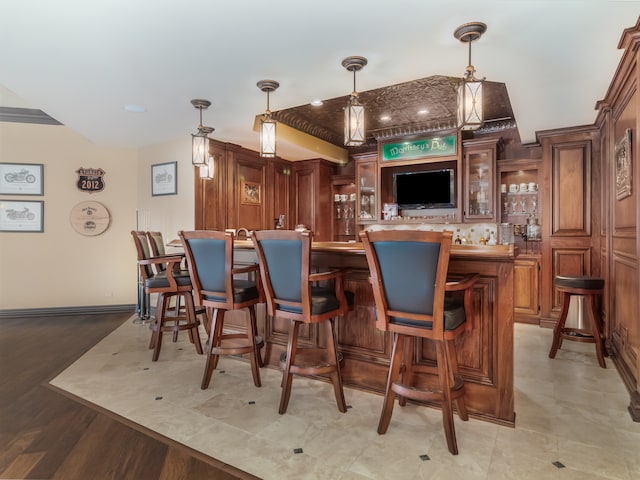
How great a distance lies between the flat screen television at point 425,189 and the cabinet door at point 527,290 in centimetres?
122

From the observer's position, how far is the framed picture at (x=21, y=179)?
4.85 metres

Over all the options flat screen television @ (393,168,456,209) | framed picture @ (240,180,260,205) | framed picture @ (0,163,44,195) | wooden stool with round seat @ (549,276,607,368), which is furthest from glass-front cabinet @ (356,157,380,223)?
framed picture @ (0,163,44,195)

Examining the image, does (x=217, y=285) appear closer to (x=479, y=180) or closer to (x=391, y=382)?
(x=391, y=382)

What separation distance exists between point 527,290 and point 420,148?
2364 millimetres

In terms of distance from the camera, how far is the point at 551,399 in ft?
8.18

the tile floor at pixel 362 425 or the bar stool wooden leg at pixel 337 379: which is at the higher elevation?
the bar stool wooden leg at pixel 337 379

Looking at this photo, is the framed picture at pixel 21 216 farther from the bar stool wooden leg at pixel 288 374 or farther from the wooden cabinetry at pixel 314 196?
the bar stool wooden leg at pixel 288 374

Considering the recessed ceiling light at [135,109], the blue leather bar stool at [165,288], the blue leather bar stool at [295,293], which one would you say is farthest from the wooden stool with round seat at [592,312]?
Result: the recessed ceiling light at [135,109]

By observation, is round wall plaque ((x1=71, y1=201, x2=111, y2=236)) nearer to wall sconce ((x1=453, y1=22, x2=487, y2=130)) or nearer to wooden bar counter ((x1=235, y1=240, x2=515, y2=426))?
wooden bar counter ((x1=235, y1=240, x2=515, y2=426))

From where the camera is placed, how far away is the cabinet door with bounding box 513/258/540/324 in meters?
4.58

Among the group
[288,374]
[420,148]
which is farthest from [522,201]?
[288,374]

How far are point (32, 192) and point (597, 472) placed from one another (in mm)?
6371

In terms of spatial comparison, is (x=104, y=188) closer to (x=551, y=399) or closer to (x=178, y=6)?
(x=178, y=6)

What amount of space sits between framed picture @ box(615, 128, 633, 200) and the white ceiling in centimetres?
51
